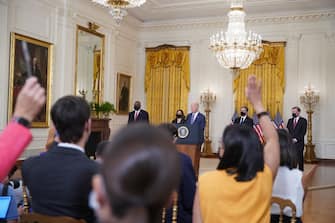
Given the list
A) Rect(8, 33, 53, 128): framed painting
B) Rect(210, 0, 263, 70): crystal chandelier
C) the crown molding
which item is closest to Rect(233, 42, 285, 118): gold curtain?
the crown molding

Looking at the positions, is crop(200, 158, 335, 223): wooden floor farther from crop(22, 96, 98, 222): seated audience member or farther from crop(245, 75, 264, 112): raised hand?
crop(22, 96, 98, 222): seated audience member

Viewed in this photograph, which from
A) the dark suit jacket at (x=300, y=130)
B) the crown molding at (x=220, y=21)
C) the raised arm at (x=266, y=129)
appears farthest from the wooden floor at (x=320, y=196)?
the crown molding at (x=220, y=21)

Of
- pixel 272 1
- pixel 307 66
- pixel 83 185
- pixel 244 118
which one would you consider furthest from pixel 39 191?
pixel 307 66

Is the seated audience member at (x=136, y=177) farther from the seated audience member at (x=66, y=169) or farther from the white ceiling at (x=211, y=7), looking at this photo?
the white ceiling at (x=211, y=7)

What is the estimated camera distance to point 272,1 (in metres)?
12.4

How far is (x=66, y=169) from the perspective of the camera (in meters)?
1.80

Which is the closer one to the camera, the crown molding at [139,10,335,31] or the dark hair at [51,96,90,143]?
the dark hair at [51,96,90,143]

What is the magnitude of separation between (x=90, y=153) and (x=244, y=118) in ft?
15.8

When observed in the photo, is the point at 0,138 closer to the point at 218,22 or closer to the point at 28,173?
the point at 28,173

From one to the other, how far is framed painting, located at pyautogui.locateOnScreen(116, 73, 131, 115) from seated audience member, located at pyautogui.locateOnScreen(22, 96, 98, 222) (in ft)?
40.8

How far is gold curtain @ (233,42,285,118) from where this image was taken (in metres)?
13.5

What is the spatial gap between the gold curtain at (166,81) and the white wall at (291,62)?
332mm

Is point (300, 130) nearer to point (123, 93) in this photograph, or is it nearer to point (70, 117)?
point (123, 93)

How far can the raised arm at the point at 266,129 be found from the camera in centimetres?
215
